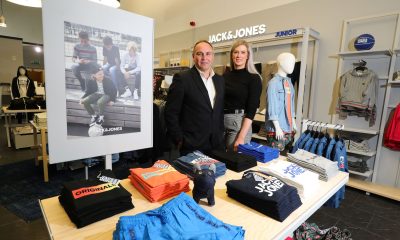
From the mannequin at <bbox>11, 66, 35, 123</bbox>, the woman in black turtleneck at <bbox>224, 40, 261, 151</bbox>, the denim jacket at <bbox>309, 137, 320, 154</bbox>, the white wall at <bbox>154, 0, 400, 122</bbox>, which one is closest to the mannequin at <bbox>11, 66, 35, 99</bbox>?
the mannequin at <bbox>11, 66, 35, 123</bbox>

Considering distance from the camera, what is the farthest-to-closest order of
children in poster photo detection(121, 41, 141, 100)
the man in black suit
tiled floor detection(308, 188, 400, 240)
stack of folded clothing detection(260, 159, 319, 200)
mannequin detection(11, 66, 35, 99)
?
mannequin detection(11, 66, 35, 99)
tiled floor detection(308, 188, 400, 240)
the man in black suit
children in poster photo detection(121, 41, 141, 100)
stack of folded clothing detection(260, 159, 319, 200)

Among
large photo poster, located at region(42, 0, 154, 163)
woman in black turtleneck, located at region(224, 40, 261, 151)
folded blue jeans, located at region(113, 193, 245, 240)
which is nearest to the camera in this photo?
folded blue jeans, located at region(113, 193, 245, 240)

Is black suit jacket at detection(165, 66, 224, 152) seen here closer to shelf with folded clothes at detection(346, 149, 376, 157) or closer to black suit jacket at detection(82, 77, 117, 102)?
black suit jacket at detection(82, 77, 117, 102)

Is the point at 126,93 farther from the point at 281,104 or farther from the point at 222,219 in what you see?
the point at 281,104

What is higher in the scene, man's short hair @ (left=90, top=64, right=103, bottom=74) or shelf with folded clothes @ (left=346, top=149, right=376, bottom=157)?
man's short hair @ (left=90, top=64, right=103, bottom=74)

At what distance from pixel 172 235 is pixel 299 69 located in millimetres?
3367

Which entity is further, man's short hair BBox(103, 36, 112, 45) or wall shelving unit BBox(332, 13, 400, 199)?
wall shelving unit BBox(332, 13, 400, 199)

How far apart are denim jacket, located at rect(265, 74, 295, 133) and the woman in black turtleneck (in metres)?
0.13

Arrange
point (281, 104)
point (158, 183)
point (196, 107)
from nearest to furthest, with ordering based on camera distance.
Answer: point (158, 183) < point (196, 107) < point (281, 104)

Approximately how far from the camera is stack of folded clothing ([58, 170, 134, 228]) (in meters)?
0.83

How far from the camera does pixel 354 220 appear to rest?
8.07 feet

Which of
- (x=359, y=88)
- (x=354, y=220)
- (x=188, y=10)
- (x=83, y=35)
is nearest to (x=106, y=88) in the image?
(x=83, y=35)

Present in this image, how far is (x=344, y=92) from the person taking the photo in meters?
3.20

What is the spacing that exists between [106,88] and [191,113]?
0.62 meters
